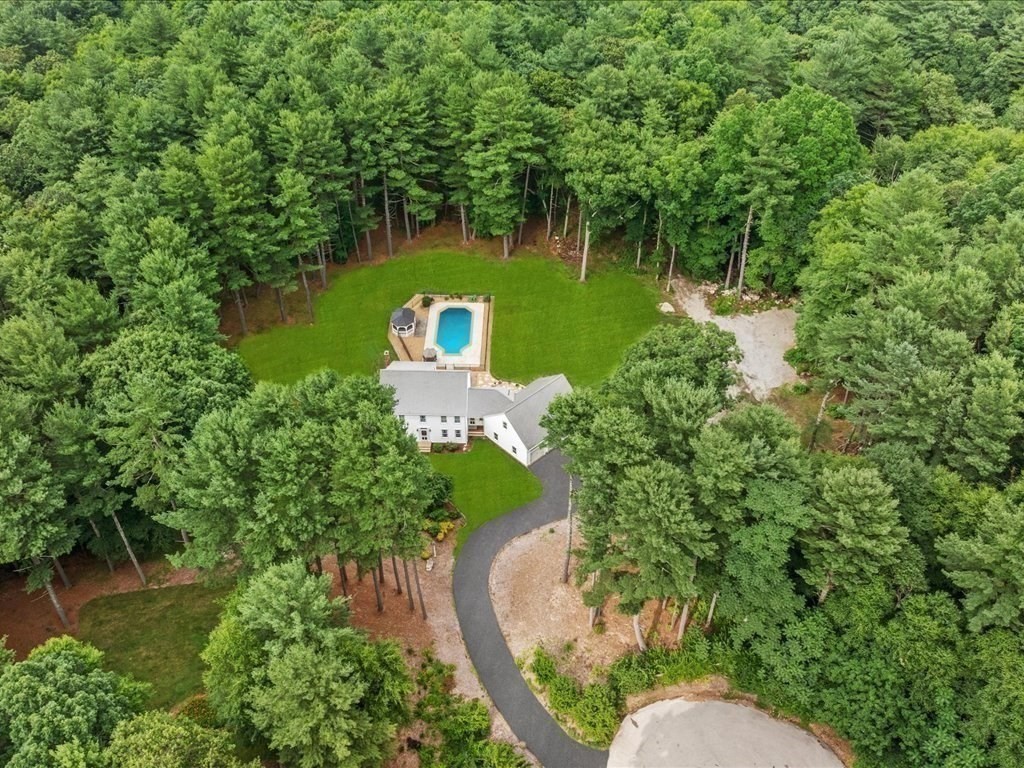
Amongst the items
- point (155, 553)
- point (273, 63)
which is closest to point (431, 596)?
point (155, 553)

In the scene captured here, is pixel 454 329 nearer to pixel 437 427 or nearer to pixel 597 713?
pixel 437 427

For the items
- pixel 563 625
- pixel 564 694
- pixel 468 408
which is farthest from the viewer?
pixel 468 408

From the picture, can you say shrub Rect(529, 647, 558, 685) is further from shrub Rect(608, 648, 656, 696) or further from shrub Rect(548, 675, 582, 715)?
shrub Rect(608, 648, 656, 696)

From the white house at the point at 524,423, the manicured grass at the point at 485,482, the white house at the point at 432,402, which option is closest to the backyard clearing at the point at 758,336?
the white house at the point at 524,423

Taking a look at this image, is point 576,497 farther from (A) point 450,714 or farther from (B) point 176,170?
(B) point 176,170

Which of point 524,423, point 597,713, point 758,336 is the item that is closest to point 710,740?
point 597,713

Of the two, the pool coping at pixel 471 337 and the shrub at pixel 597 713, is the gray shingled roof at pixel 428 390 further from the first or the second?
the shrub at pixel 597 713
